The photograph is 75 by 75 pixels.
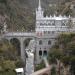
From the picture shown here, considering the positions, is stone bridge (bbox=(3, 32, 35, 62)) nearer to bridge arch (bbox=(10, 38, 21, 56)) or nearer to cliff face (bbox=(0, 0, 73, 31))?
bridge arch (bbox=(10, 38, 21, 56))

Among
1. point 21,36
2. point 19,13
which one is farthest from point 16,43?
point 19,13

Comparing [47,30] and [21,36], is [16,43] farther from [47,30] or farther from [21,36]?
[47,30]

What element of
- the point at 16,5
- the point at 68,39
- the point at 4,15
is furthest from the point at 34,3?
the point at 68,39

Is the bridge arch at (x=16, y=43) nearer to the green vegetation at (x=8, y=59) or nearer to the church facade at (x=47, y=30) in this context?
the green vegetation at (x=8, y=59)

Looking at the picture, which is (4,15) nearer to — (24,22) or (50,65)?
(24,22)

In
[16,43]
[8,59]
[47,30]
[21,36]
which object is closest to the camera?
[8,59]

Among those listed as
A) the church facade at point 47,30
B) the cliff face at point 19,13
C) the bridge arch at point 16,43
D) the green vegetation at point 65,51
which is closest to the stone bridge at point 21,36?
the bridge arch at point 16,43
